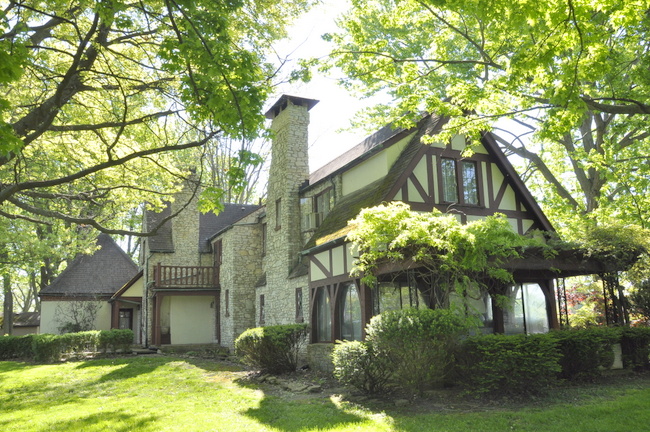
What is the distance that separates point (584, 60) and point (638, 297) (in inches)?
322

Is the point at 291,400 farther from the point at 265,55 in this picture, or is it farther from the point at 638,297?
the point at 638,297

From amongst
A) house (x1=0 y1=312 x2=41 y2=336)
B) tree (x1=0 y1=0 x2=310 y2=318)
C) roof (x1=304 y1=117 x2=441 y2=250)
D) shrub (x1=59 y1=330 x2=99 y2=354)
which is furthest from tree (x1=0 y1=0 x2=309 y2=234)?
house (x1=0 y1=312 x2=41 y2=336)

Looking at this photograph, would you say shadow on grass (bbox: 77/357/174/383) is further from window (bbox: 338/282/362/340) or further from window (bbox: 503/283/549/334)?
window (bbox: 503/283/549/334)

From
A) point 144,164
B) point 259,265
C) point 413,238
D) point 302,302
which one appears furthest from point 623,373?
point 259,265

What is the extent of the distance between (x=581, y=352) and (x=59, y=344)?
58.4 feet

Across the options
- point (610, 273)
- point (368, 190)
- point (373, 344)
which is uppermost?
point (368, 190)

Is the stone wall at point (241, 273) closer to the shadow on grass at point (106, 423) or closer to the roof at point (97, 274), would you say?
→ the roof at point (97, 274)

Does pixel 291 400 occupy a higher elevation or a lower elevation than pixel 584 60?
lower

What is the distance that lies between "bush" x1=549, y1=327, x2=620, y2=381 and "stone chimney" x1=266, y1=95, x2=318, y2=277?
965 centimetres

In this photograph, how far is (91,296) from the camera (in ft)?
90.9

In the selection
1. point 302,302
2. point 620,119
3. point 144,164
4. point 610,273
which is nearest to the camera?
point 610,273

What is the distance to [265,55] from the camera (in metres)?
10.9

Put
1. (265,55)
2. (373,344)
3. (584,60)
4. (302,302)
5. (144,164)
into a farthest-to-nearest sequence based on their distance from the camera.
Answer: (302,302) < (144,164) < (265,55) < (373,344) < (584,60)

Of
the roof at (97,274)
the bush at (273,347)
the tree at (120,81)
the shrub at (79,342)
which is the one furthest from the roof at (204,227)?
the bush at (273,347)
